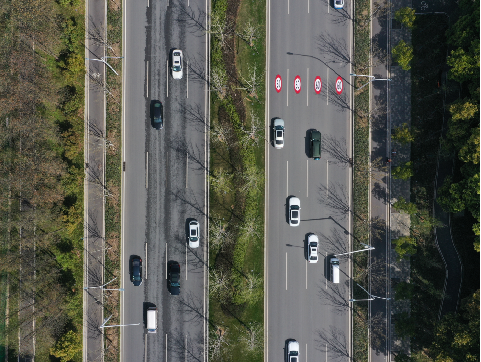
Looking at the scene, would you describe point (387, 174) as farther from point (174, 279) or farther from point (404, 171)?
point (174, 279)

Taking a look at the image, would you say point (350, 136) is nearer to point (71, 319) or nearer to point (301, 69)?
point (301, 69)

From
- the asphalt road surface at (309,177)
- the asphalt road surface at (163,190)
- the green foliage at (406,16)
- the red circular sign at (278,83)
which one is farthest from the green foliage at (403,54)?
the asphalt road surface at (163,190)

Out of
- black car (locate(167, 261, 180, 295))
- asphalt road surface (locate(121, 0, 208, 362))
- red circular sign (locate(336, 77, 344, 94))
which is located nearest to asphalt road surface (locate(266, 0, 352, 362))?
red circular sign (locate(336, 77, 344, 94))

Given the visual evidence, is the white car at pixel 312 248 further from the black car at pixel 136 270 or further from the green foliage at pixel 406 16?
the green foliage at pixel 406 16

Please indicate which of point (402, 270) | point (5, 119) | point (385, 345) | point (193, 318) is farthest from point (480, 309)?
point (5, 119)

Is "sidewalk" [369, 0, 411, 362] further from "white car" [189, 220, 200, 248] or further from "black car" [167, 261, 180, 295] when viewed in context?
"black car" [167, 261, 180, 295]

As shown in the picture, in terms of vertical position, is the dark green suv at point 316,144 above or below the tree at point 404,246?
above
